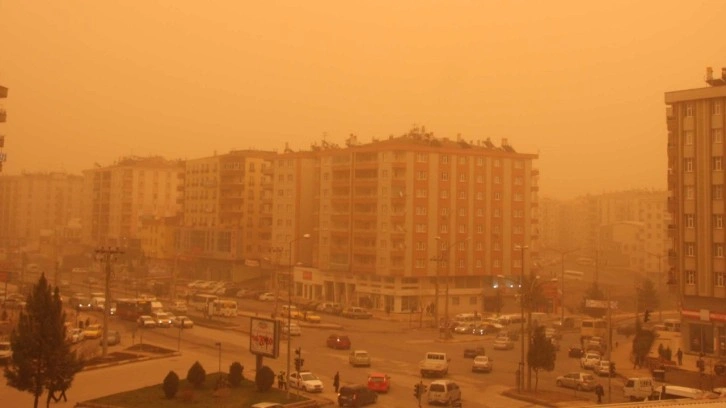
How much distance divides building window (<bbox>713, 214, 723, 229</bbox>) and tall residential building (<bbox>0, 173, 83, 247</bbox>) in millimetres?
93311

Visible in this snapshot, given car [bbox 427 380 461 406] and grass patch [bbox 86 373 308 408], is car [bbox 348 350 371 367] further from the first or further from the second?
car [bbox 427 380 461 406]

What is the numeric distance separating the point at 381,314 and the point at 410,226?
244 inches

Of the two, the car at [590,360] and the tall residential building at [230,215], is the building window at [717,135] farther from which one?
the tall residential building at [230,215]

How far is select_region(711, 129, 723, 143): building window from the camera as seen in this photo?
35156 mm

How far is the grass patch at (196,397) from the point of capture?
22.6m

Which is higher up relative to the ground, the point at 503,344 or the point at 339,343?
the point at 339,343

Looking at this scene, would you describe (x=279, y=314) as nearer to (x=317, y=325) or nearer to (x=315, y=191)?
(x=317, y=325)

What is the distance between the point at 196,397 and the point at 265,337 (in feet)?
11.2

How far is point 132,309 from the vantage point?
148ft

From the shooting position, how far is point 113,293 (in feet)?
206

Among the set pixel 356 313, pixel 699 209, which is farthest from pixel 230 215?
pixel 699 209

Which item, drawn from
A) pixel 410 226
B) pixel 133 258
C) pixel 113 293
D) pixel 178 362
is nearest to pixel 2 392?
pixel 178 362

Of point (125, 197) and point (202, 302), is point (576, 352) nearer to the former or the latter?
point (202, 302)

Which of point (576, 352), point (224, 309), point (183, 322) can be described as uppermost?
point (224, 309)
